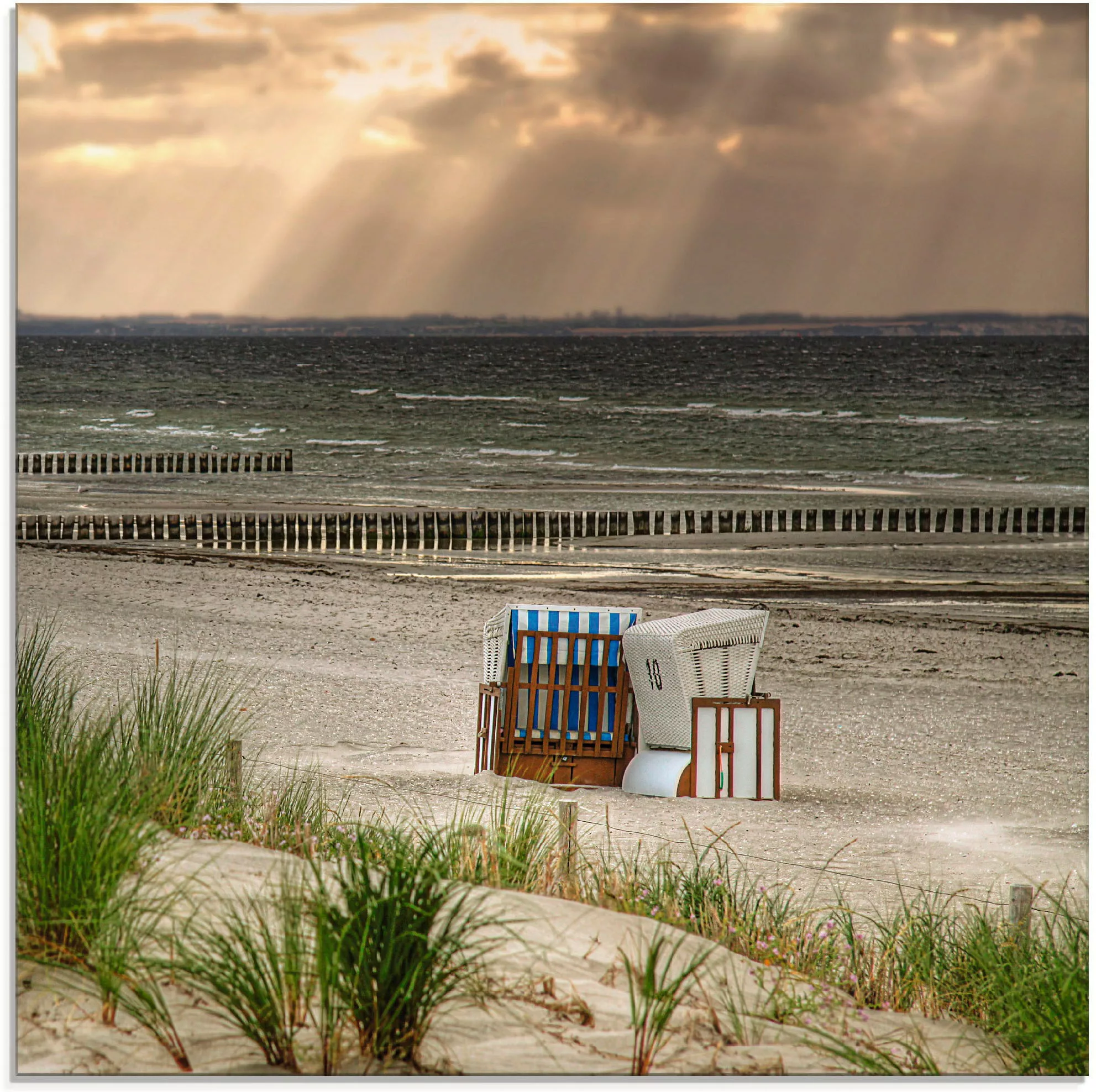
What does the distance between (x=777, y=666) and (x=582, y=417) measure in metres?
34.0

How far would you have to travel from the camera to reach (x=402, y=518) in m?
20.6

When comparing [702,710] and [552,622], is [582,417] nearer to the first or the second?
[552,622]

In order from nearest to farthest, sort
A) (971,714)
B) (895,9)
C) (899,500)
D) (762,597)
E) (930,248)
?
(895,9)
(930,248)
(971,714)
(762,597)
(899,500)

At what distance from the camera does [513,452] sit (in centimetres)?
3506

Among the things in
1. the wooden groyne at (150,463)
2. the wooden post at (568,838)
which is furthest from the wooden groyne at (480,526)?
the wooden post at (568,838)

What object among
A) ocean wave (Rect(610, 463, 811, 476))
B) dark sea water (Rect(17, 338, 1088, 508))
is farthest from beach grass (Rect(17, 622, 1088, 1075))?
ocean wave (Rect(610, 463, 811, 476))

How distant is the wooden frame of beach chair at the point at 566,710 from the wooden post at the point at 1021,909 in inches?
124

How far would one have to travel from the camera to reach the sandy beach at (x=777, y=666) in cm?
654

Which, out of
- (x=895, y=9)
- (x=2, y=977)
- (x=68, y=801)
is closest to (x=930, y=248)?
(x=895, y=9)

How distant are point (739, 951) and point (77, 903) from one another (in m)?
2.07

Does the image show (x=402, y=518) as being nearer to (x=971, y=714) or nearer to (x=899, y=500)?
(x=899, y=500)

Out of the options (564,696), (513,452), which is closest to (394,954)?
(564,696)

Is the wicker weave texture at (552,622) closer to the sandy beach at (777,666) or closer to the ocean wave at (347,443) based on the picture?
the sandy beach at (777,666)

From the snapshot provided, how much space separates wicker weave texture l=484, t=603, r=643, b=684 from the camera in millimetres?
7000
